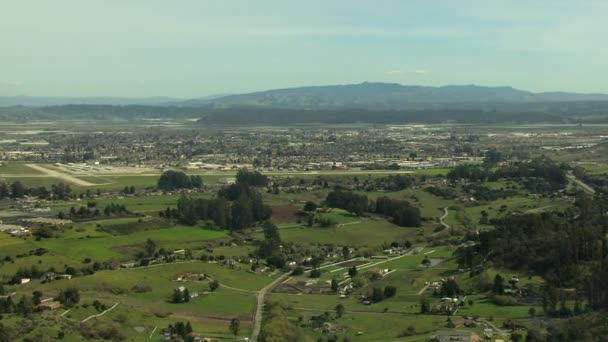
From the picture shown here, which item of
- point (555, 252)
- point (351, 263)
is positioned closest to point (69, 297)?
point (351, 263)

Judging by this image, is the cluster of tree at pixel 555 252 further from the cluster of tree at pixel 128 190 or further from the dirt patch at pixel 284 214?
the cluster of tree at pixel 128 190

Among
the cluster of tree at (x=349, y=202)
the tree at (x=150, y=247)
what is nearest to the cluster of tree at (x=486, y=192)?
the cluster of tree at (x=349, y=202)

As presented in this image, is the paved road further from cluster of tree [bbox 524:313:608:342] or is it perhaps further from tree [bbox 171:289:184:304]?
cluster of tree [bbox 524:313:608:342]

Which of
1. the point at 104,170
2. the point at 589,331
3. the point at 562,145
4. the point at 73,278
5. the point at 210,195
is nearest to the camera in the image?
the point at 589,331

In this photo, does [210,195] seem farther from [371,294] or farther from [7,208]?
[371,294]

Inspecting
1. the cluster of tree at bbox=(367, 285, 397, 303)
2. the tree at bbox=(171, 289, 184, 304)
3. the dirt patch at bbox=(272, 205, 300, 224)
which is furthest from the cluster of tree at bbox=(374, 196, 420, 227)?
the tree at bbox=(171, 289, 184, 304)

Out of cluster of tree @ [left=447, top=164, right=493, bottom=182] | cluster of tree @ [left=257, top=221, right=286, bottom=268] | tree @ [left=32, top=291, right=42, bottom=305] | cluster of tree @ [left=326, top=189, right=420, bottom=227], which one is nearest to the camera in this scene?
tree @ [left=32, top=291, right=42, bottom=305]

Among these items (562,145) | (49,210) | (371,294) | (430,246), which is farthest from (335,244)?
(562,145)
